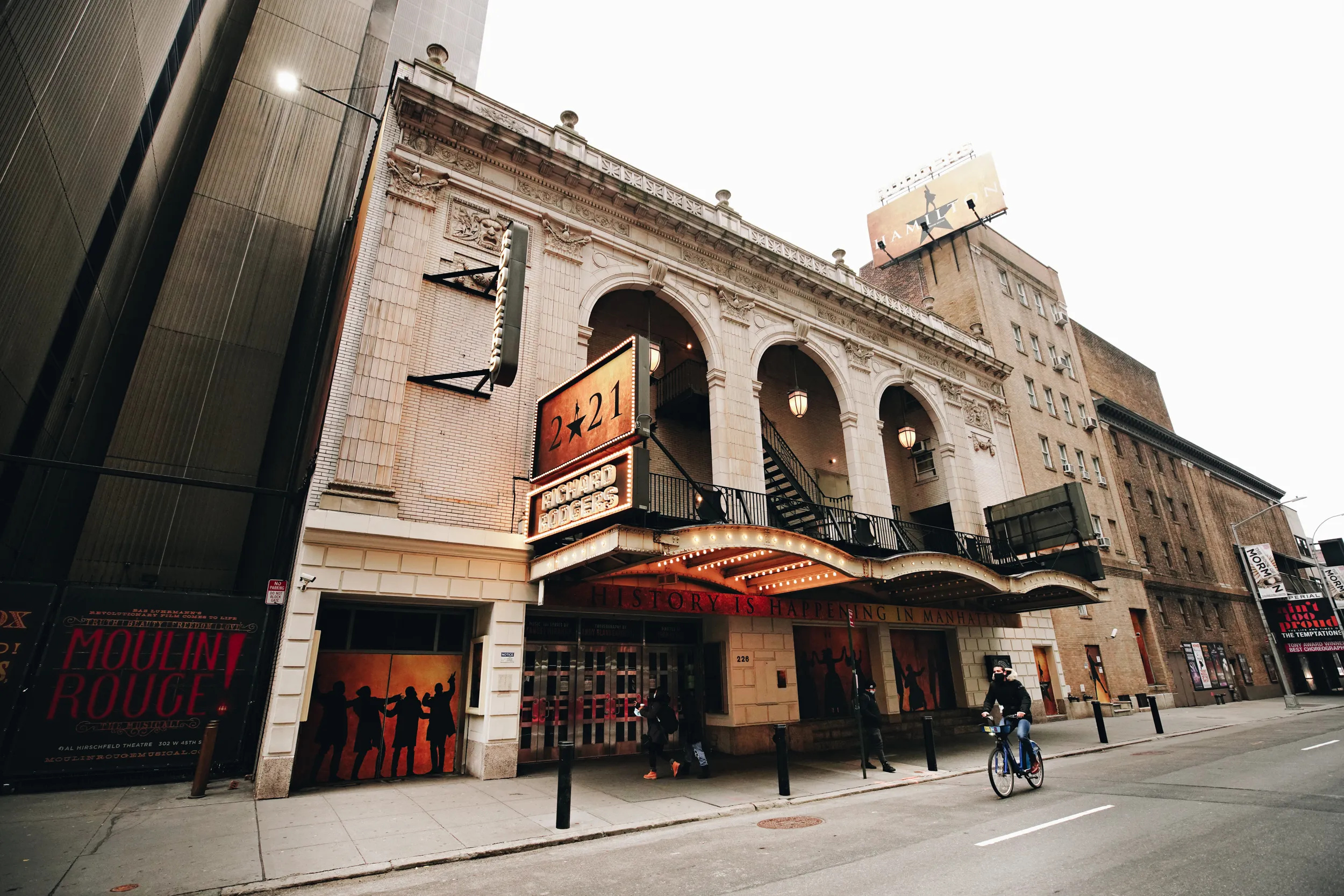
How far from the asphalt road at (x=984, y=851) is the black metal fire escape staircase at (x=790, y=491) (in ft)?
27.3

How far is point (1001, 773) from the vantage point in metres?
9.45

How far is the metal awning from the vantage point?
437 inches

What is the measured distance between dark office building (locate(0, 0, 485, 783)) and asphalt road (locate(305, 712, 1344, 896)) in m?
7.66

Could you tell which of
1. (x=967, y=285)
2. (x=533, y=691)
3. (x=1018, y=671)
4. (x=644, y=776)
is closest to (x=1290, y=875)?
(x=644, y=776)

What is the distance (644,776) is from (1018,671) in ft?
54.6

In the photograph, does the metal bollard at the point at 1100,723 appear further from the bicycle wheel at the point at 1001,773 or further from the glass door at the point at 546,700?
the glass door at the point at 546,700

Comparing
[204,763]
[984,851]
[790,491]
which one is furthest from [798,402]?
[204,763]

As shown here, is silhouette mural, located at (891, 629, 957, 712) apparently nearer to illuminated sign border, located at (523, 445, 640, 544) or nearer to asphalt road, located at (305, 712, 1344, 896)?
asphalt road, located at (305, 712, 1344, 896)

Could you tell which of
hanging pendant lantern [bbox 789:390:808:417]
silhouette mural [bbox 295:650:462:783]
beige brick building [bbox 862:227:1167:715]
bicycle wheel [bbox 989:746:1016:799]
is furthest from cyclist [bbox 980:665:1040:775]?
beige brick building [bbox 862:227:1167:715]

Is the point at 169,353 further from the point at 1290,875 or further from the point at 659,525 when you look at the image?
the point at 1290,875

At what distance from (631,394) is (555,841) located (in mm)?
6336

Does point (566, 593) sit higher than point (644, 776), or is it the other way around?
point (566, 593)

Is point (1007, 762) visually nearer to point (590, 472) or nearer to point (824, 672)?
point (590, 472)

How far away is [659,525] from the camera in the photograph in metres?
12.6
